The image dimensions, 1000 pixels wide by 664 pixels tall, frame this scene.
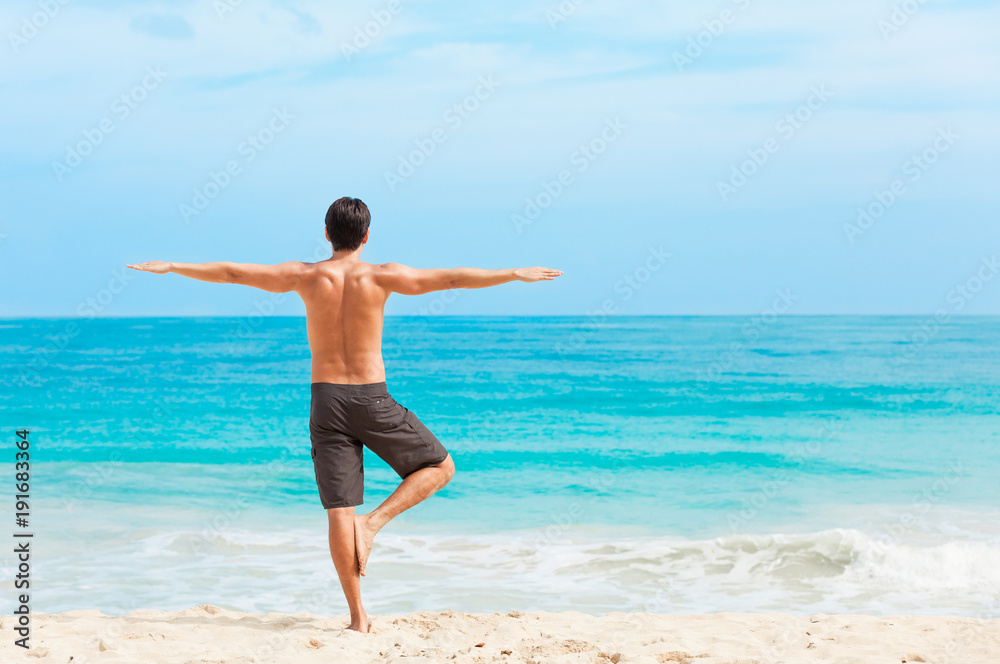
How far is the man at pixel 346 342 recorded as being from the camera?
3.96 meters

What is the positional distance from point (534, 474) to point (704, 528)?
11.7 feet

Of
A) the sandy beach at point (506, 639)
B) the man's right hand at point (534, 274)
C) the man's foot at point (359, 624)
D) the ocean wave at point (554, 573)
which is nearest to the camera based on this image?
the sandy beach at point (506, 639)

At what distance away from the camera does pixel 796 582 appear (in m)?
6.35

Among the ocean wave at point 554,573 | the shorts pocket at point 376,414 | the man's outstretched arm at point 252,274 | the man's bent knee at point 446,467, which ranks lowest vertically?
the ocean wave at point 554,573

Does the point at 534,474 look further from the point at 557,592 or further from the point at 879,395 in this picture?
the point at 879,395

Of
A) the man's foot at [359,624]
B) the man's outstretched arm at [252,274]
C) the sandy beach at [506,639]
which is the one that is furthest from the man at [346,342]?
the sandy beach at [506,639]

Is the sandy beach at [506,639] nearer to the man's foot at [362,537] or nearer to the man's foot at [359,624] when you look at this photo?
the man's foot at [359,624]

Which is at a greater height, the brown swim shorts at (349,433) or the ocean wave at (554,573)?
the brown swim shorts at (349,433)

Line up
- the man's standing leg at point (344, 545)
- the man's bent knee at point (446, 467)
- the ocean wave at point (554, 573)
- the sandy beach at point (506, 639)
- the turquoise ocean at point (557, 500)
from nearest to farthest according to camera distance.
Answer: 1. the sandy beach at point (506, 639)
2. the man's standing leg at point (344, 545)
3. the man's bent knee at point (446, 467)
4. the ocean wave at point (554, 573)
5. the turquoise ocean at point (557, 500)

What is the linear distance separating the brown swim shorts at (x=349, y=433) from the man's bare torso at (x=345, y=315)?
8 centimetres

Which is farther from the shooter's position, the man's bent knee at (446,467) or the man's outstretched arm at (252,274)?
the man's bent knee at (446,467)

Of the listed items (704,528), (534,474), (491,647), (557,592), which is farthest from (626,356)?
(491,647)

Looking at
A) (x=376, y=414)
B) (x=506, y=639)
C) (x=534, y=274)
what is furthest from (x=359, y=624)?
(x=534, y=274)

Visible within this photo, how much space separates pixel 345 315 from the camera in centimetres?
397
